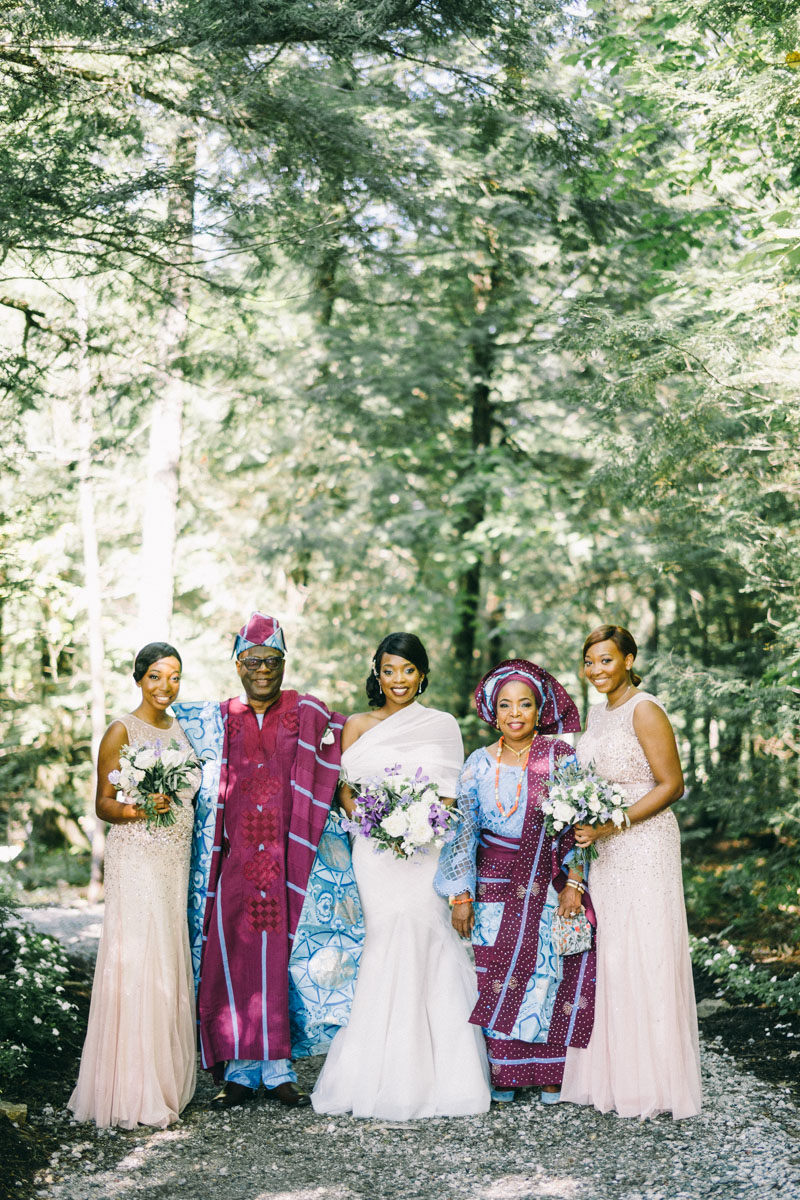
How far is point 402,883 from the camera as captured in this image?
4.85 metres

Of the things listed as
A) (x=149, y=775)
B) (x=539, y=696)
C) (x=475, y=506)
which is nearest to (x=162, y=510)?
(x=475, y=506)

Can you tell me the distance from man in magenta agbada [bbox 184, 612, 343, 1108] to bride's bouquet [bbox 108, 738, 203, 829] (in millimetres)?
373

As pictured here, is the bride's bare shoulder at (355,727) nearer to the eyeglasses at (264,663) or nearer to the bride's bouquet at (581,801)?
the eyeglasses at (264,663)

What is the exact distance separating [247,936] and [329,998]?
47 cm

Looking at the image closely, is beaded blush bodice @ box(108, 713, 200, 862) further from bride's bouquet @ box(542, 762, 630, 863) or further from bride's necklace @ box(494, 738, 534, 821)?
bride's bouquet @ box(542, 762, 630, 863)

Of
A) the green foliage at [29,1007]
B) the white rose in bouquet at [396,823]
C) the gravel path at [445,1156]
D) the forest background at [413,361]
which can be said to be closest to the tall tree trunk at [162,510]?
the forest background at [413,361]

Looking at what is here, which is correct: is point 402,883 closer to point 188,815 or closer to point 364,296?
point 188,815

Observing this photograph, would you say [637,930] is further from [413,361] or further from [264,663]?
[413,361]

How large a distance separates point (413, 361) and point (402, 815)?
7619 millimetres

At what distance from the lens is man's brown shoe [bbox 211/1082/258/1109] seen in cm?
475

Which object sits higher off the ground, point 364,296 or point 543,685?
point 364,296

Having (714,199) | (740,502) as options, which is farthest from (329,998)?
(714,199)

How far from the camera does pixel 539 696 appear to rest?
Answer: 4.84 m

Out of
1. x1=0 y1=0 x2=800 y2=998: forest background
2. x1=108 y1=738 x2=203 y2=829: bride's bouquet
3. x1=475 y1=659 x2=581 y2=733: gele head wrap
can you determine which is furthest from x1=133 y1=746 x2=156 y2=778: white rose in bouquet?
x1=0 y1=0 x2=800 y2=998: forest background
